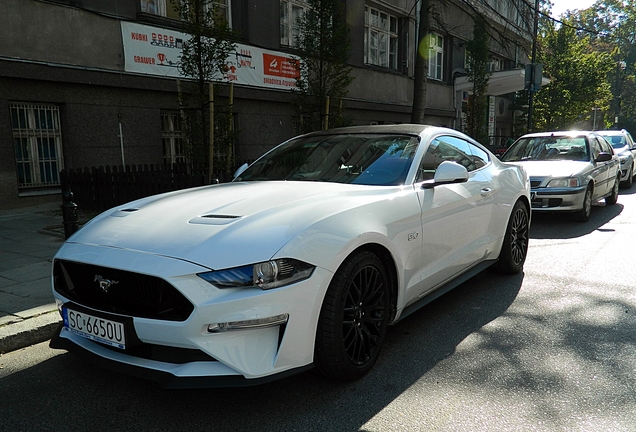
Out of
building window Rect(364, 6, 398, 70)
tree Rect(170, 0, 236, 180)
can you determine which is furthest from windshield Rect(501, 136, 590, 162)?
building window Rect(364, 6, 398, 70)

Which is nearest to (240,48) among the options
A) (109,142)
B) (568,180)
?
(109,142)

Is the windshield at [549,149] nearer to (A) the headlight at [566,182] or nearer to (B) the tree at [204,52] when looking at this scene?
(A) the headlight at [566,182]

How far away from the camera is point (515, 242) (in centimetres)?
545

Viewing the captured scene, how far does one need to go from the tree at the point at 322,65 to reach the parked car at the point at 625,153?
7.64 meters

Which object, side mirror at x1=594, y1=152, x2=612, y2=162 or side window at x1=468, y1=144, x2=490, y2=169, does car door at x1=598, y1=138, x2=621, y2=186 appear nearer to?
side mirror at x1=594, y1=152, x2=612, y2=162

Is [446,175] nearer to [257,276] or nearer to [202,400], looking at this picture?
[257,276]

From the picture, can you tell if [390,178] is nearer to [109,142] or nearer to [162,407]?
[162,407]

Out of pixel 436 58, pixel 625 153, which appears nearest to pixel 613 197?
pixel 625 153

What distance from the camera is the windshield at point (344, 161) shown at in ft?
12.7

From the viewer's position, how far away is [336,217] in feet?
9.93

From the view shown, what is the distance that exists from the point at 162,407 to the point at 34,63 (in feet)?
28.9

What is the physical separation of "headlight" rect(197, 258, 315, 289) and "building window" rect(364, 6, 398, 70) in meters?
→ 17.6

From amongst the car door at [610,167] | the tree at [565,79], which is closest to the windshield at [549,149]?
the car door at [610,167]

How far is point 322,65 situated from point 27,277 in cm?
860
